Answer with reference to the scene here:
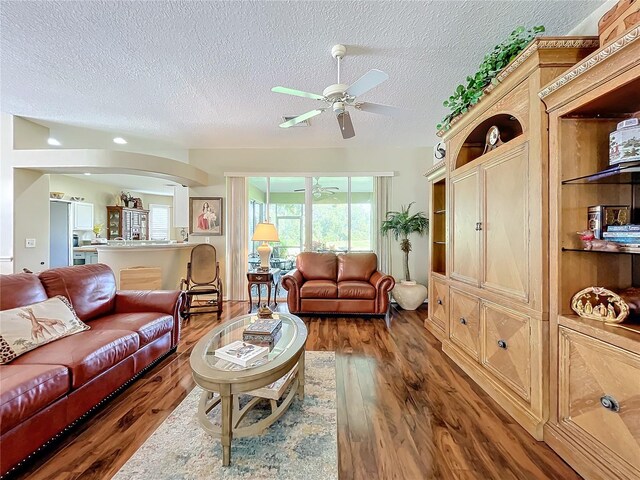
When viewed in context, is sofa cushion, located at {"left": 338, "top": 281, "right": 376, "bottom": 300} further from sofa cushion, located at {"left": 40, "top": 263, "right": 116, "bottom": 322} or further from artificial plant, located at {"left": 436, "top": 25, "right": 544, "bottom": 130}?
sofa cushion, located at {"left": 40, "top": 263, "right": 116, "bottom": 322}

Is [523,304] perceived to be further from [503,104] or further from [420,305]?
[420,305]

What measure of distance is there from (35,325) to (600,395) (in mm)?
3315

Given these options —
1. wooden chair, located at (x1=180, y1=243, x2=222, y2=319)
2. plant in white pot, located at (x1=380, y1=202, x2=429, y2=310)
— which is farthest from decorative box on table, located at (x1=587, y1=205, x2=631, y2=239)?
wooden chair, located at (x1=180, y1=243, x2=222, y2=319)

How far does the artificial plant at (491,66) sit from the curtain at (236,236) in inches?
149

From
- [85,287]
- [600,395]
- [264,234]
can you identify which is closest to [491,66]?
[600,395]

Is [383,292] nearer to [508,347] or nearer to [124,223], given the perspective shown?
[508,347]

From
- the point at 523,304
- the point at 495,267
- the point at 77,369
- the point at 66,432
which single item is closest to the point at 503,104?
the point at 495,267

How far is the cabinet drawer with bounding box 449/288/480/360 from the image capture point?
2.24 m

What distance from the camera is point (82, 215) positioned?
662cm

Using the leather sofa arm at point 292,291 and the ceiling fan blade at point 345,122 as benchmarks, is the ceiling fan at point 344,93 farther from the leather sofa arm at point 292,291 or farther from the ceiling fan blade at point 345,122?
the leather sofa arm at point 292,291

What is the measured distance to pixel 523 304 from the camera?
171cm

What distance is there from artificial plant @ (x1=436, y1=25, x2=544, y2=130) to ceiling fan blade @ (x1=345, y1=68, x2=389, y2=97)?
0.74 metres

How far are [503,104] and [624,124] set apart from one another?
0.75 metres

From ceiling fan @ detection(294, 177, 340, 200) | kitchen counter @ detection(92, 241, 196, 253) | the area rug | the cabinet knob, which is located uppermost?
ceiling fan @ detection(294, 177, 340, 200)
